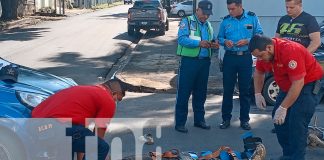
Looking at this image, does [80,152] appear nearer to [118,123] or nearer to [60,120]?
[60,120]

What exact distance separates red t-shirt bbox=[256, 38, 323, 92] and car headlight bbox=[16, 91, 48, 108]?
223 cm

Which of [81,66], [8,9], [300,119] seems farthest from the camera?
[8,9]

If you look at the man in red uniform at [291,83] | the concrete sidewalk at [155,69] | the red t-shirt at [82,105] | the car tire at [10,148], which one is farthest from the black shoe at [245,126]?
the car tire at [10,148]

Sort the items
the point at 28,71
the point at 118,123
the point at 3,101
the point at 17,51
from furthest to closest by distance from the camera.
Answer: the point at 17,51, the point at 118,123, the point at 28,71, the point at 3,101

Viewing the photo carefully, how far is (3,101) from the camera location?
15.0 feet

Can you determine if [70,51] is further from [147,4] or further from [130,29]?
[147,4]

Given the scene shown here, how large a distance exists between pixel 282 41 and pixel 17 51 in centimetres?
1401

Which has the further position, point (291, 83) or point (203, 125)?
point (203, 125)

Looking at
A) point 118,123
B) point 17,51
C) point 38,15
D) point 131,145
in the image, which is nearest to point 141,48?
point 17,51

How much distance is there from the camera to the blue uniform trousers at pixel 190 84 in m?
7.04

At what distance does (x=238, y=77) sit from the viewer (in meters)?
7.30

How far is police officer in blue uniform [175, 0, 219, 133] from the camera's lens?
22.5 ft

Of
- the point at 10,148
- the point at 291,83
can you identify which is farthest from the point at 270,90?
the point at 10,148

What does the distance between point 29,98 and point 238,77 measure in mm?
3336
